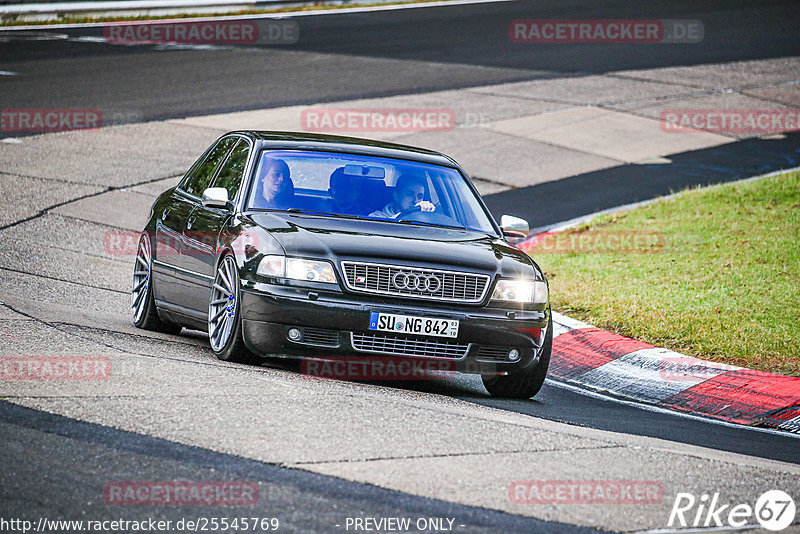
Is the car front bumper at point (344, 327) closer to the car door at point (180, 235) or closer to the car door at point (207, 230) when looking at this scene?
the car door at point (207, 230)

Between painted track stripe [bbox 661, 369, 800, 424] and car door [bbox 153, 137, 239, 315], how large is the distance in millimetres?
3575

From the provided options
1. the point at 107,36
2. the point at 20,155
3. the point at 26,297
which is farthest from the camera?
the point at 107,36

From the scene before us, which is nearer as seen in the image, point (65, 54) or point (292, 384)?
point (292, 384)

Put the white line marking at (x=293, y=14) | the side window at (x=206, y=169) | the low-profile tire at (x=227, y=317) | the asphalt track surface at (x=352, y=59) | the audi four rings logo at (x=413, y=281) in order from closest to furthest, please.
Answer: the audi four rings logo at (x=413, y=281) < the low-profile tire at (x=227, y=317) < the side window at (x=206, y=169) < the asphalt track surface at (x=352, y=59) < the white line marking at (x=293, y=14)

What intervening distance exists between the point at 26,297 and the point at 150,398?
3.92 m

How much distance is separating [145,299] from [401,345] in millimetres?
2873

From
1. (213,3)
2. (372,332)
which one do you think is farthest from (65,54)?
(372,332)

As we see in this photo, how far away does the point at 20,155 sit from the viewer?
17328 mm

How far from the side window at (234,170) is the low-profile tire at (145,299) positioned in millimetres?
930

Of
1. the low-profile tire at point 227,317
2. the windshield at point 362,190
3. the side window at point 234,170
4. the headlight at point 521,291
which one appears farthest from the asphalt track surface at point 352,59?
the headlight at point 521,291

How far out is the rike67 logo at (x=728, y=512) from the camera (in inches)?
205

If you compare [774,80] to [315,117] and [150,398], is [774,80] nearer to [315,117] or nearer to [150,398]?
[315,117]

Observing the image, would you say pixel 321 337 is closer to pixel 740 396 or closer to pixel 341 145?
pixel 341 145

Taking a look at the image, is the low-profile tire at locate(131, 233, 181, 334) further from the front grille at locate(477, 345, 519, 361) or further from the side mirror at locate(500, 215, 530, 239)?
the front grille at locate(477, 345, 519, 361)
